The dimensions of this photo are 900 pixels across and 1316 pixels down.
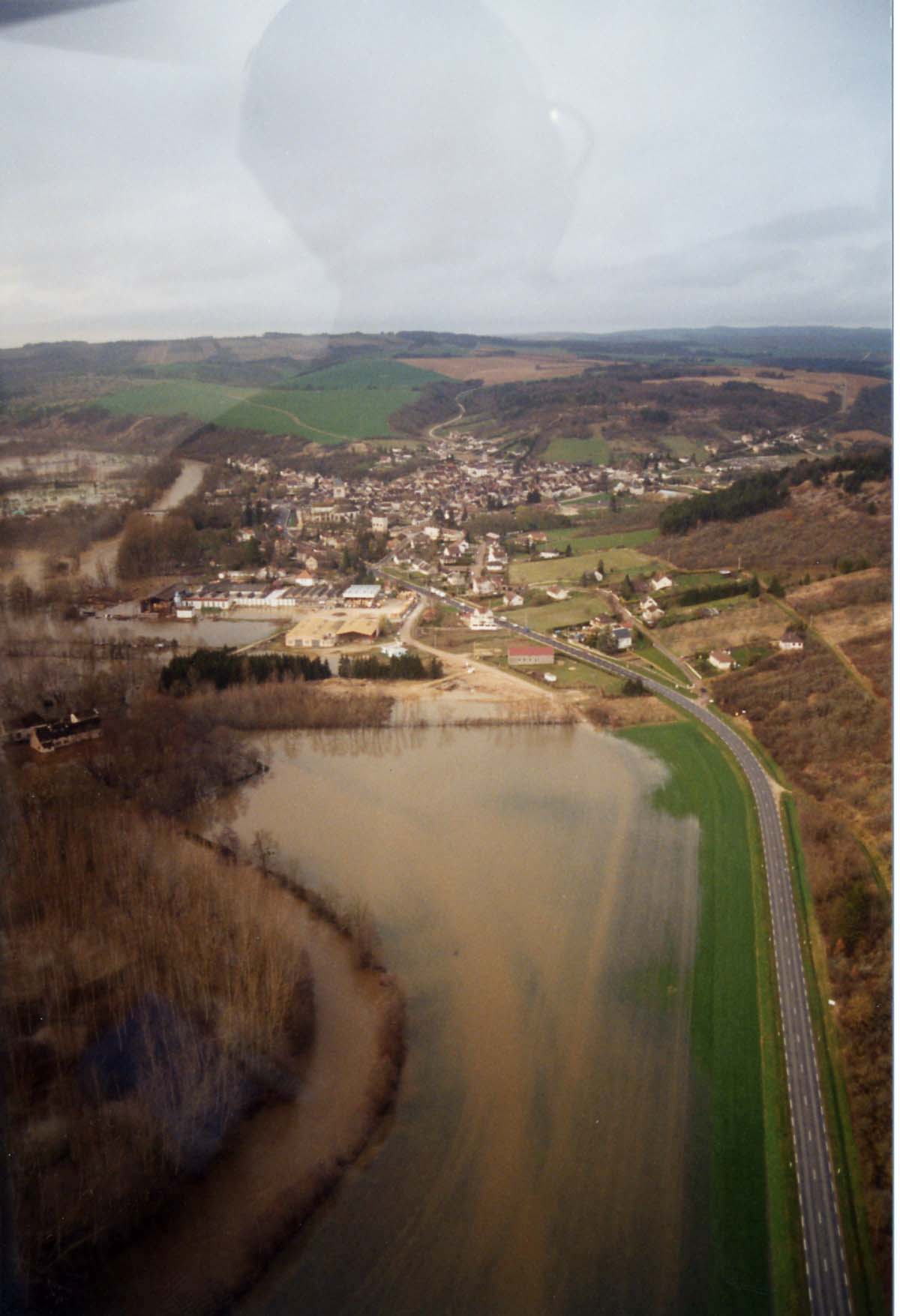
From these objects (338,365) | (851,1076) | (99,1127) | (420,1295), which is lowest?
(420,1295)

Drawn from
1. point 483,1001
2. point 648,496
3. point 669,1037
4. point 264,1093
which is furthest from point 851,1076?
point 648,496

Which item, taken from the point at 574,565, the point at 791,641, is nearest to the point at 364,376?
the point at 574,565

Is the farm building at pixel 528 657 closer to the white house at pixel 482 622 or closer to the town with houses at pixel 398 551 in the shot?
the town with houses at pixel 398 551

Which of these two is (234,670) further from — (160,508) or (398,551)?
(398,551)

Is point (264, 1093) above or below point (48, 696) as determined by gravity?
below

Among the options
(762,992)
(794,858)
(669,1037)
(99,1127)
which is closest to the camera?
(99,1127)

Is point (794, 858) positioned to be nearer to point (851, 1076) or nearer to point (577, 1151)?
point (851, 1076)
